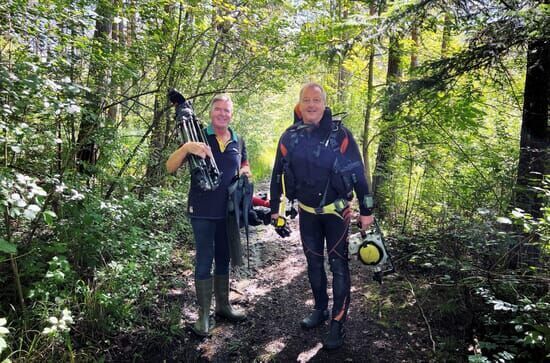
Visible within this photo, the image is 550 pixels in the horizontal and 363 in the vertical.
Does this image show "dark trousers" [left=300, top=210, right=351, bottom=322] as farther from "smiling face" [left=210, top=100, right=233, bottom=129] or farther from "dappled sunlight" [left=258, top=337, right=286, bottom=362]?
"smiling face" [left=210, top=100, right=233, bottom=129]

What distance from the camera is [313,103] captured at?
13.2 ft

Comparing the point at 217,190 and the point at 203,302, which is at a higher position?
the point at 217,190

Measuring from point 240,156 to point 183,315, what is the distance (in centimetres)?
201

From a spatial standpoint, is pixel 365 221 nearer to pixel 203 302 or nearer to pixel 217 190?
pixel 217 190

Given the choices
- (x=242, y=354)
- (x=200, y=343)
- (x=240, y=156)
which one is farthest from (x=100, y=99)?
(x=242, y=354)

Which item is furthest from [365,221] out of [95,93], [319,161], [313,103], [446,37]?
[446,37]

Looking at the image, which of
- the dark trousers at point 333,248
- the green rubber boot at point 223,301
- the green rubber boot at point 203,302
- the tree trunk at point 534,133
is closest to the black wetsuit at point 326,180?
the dark trousers at point 333,248

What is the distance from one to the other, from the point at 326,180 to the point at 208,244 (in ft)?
4.74

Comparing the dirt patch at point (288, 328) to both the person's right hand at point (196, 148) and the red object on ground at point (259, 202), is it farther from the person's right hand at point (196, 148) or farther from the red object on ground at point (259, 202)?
the person's right hand at point (196, 148)

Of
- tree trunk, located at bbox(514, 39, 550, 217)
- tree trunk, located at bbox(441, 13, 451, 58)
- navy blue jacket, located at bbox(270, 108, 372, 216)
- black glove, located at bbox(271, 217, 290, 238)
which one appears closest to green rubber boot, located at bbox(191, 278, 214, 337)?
black glove, located at bbox(271, 217, 290, 238)

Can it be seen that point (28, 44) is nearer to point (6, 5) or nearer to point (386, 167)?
point (6, 5)

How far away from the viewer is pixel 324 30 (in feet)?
22.5

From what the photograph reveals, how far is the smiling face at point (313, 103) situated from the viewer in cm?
401

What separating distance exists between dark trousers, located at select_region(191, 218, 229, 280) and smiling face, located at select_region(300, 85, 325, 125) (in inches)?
57.9
